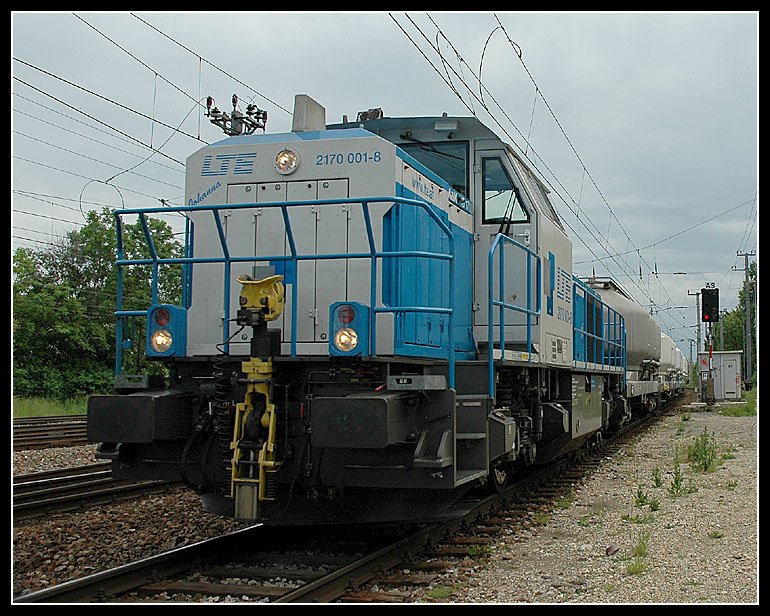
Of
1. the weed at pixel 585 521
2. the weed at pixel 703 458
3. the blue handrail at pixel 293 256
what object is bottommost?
the weed at pixel 585 521

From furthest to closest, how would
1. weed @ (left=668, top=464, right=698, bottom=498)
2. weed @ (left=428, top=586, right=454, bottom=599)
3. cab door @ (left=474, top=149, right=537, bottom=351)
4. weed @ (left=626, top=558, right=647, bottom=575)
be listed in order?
1. weed @ (left=668, top=464, right=698, bottom=498)
2. cab door @ (left=474, top=149, right=537, bottom=351)
3. weed @ (left=626, top=558, right=647, bottom=575)
4. weed @ (left=428, top=586, right=454, bottom=599)

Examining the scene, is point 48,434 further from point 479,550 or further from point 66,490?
point 479,550

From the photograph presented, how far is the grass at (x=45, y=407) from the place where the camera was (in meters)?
22.8

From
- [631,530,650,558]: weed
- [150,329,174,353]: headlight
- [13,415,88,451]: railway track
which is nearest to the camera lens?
[150,329,174,353]: headlight

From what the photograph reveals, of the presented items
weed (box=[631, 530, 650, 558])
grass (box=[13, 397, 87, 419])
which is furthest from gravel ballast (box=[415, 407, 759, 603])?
grass (box=[13, 397, 87, 419])

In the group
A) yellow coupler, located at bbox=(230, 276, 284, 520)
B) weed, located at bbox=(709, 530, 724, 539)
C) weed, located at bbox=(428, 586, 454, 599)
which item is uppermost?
yellow coupler, located at bbox=(230, 276, 284, 520)

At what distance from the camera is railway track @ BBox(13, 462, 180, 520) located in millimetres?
7973

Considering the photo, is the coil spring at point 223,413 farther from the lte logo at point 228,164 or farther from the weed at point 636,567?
the weed at point 636,567

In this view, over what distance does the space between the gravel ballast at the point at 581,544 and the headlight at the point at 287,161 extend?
3.14 meters

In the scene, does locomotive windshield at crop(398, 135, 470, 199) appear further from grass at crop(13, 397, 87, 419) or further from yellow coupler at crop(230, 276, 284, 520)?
grass at crop(13, 397, 87, 419)

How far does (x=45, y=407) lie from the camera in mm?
24844

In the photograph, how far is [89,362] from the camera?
30047mm

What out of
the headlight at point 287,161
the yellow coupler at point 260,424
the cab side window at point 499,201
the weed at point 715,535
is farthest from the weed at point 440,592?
the cab side window at point 499,201

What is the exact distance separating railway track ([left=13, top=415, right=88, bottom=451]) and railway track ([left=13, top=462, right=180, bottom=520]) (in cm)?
218
